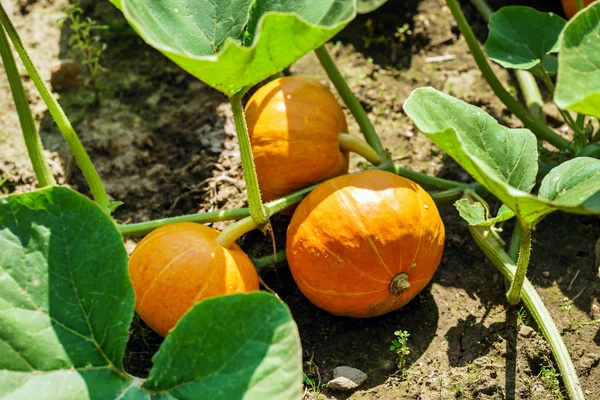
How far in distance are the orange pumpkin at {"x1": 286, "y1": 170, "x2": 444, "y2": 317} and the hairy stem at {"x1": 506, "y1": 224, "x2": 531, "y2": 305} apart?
224mm

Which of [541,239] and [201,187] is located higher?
[201,187]

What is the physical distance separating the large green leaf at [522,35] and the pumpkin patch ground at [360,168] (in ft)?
1.69

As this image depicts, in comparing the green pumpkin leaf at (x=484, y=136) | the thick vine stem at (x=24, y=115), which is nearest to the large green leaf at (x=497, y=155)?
the green pumpkin leaf at (x=484, y=136)

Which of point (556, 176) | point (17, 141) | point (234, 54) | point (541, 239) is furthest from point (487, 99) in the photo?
point (17, 141)

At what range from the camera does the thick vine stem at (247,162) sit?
1854mm

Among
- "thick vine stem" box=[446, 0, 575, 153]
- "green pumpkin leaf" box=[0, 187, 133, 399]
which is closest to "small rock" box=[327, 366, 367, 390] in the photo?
"green pumpkin leaf" box=[0, 187, 133, 399]

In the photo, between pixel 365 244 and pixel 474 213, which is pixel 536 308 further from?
pixel 365 244

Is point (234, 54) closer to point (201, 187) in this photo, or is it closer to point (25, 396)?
point (25, 396)

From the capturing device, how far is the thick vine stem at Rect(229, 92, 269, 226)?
6.08 feet

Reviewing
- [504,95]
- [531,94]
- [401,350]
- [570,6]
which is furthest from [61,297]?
[570,6]

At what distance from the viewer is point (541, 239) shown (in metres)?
2.37

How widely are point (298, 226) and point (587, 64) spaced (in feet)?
2.91

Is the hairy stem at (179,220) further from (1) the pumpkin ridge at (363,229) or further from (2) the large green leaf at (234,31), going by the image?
(2) the large green leaf at (234,31)

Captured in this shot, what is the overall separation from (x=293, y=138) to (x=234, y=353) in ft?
2.77
